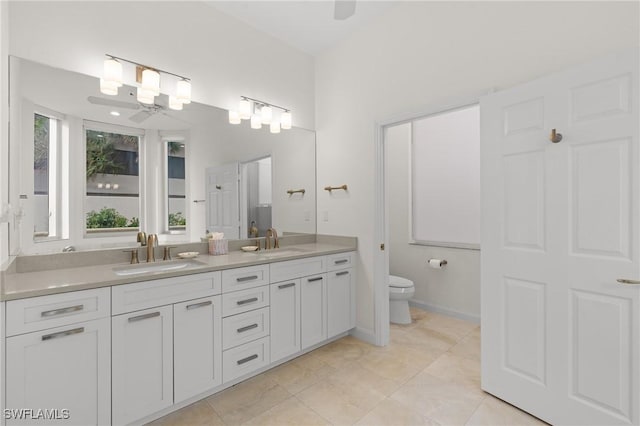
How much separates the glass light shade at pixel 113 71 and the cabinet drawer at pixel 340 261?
197 cm

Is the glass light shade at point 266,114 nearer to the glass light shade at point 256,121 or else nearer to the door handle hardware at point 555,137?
the glass light shade at point 256,121

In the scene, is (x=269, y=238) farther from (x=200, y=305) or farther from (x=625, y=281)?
(x=625, y=281)

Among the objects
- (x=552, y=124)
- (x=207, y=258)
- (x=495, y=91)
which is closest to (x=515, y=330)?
(x=552, y=124)

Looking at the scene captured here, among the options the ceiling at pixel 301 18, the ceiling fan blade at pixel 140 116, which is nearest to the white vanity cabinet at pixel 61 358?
the ceiling fan blade at pixel 140 116

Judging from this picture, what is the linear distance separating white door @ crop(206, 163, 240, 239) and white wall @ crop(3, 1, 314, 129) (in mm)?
569

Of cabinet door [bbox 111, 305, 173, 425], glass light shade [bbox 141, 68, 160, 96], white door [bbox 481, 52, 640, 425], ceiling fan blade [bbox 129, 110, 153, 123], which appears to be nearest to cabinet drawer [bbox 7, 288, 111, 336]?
cabinet door [bbox 111, 305, 173, 425]

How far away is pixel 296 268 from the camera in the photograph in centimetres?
234

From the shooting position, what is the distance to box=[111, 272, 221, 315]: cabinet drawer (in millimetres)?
1521

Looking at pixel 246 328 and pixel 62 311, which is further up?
pixel 62 311

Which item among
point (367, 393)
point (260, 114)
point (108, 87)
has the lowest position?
point (367, 393)

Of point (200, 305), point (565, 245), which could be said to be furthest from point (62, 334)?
point (565, 245)

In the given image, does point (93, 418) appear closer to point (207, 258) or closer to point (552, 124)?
point (207, 258)

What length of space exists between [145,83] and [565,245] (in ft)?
8.94

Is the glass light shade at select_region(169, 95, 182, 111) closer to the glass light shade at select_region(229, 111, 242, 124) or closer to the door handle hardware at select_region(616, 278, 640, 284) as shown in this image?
the glass light shade at select_region(229, 111, 242, 124)
